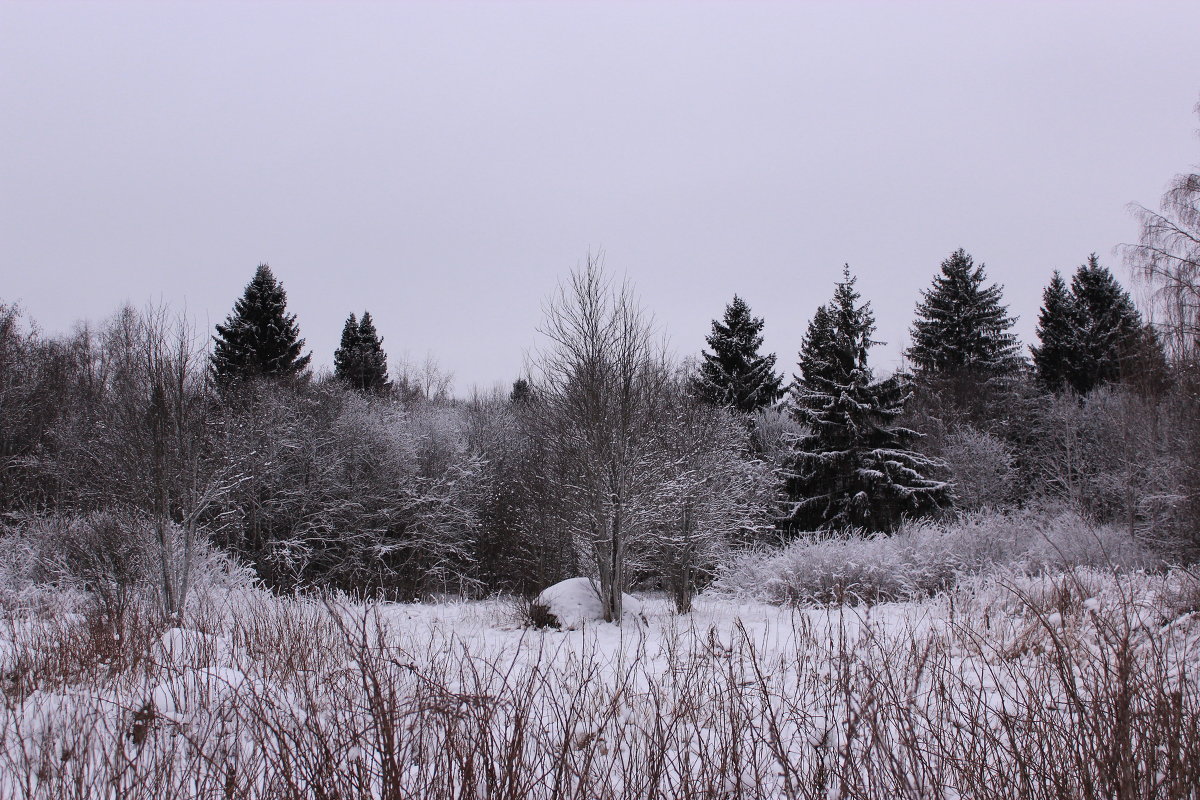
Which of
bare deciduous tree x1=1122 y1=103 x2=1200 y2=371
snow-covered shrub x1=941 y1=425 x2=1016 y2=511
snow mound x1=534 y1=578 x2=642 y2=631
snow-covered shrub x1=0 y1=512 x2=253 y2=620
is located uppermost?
bare deciduous tree x1=1122 y1=103 x2=1200 y2=371

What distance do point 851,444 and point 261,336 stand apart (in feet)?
71.2

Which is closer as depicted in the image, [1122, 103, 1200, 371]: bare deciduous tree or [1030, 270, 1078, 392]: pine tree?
[1122, 103, 1200, 371]: bare deciduous tree

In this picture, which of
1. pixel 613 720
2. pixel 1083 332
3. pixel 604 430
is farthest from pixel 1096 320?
pixel 613 720

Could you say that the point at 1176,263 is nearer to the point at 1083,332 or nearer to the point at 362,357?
the point at 1083,332

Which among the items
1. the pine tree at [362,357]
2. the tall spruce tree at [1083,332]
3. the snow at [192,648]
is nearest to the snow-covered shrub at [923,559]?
the snow at [192,648]

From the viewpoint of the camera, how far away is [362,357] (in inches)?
1278

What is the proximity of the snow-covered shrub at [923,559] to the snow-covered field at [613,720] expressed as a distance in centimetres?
505

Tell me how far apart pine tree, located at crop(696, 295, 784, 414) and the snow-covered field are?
1912 cm

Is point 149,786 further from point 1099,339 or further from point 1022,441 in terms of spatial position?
point 1099,339

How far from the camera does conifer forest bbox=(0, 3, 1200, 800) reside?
7.98ft

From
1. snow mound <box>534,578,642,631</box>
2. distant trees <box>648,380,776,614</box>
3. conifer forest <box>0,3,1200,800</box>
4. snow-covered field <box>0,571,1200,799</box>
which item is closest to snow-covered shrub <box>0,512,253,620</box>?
conifer forest <box>0,3,1200,800</box>

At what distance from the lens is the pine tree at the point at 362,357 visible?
31.8 metres

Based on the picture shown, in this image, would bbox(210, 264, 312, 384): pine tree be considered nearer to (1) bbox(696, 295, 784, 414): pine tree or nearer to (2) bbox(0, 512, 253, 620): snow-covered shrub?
(2) bbox(0, 512, 253, 620): snow-covered shrub

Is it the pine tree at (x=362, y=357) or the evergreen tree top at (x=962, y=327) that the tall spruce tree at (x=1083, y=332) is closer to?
the evergreen tree top at (x=962, y=327)
